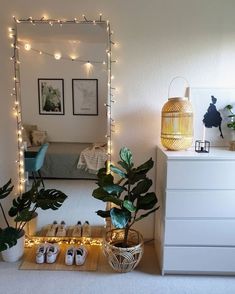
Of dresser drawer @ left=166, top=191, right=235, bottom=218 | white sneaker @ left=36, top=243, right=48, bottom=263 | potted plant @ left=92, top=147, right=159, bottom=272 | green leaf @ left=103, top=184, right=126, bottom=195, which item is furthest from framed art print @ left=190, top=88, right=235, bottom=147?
white sneaker @ left=36, top=243, right=48, bottom=263

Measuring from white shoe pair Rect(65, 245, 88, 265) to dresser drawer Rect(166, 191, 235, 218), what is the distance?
2.71 ft

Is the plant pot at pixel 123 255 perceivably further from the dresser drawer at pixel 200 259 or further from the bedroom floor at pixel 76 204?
the bedroom floor at pixel 76 204

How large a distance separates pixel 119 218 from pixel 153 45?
150 centimetres

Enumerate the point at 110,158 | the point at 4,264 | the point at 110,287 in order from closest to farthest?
the point at 110,287, the point at 4,264, the point at 110,158

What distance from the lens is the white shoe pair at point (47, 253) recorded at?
2271 millimetres

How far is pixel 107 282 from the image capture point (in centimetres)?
206

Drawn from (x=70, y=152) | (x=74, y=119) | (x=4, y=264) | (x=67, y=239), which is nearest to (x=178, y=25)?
(x=74, y=119)

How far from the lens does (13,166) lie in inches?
101

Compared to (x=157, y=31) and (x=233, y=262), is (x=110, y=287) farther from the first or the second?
(x=157, y=31)

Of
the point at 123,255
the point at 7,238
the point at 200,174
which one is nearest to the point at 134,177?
the point at 200,174

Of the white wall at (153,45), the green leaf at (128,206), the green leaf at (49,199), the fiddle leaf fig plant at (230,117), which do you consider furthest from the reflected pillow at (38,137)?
the fiddle leaf fig plant at (230,117)

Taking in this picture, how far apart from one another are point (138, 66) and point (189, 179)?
1.09 meters

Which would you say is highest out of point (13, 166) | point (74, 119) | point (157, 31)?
point (157, 31)

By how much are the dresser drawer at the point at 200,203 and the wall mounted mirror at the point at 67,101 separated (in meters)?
0.77
